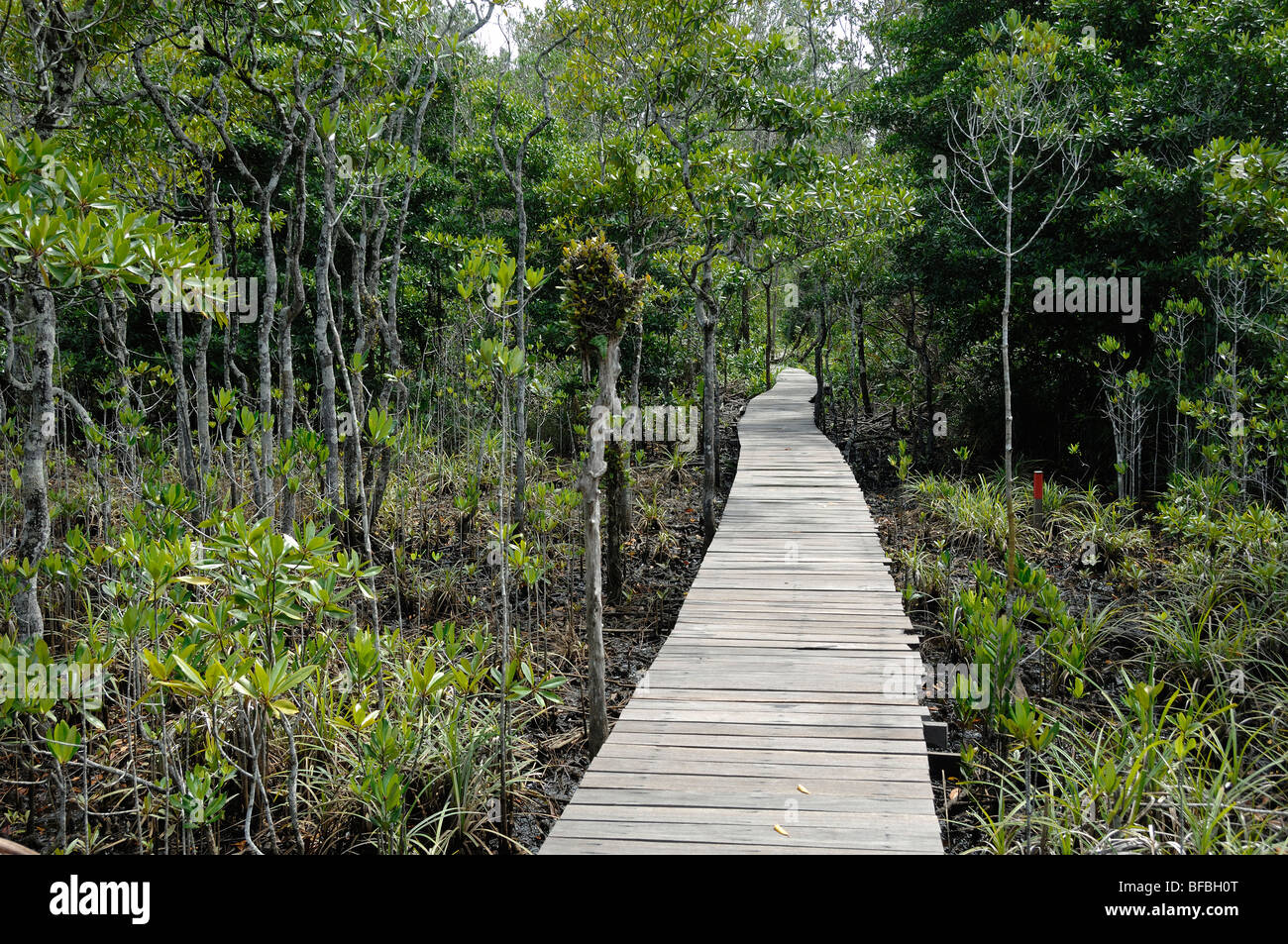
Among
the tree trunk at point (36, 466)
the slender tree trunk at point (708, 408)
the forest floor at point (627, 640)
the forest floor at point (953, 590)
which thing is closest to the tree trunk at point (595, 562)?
the forest floor at point (627, 640)

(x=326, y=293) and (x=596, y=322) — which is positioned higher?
(x=326, y=293)

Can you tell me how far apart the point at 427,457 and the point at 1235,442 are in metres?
7.62

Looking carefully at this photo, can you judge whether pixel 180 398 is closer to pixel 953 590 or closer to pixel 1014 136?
pixel 953 590

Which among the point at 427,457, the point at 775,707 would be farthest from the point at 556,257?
the point at 775,707

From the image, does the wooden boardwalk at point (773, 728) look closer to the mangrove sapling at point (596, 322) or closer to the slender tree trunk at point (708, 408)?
the mangrove sapling at point (596, 322)

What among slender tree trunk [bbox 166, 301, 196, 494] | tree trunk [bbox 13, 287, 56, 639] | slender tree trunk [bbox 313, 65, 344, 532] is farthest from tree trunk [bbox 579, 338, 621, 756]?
slender tree trunk [bbox 166, 301, 196, 494]

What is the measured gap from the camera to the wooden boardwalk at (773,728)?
280 centimetres

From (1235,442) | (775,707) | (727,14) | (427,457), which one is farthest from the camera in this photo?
(427,457)

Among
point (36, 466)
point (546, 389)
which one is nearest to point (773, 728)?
point (36, 466)

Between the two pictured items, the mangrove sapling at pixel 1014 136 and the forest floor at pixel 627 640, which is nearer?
the forest floor at pixel 627 640

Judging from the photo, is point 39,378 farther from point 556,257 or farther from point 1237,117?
point 1237,117

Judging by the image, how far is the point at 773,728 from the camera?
3549 mm

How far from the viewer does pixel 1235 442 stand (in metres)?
6.32

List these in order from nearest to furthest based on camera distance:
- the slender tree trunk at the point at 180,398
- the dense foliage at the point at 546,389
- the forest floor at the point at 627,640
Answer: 1. the dense foliage at the point at 546,389
2. the forest floor at the point at 627,640
3. the slender tree trunk at the point at 180,398
